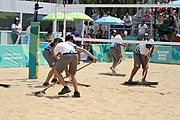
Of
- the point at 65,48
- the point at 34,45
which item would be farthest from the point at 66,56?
the point at 34,45

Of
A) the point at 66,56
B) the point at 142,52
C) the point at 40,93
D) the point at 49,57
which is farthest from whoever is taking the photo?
the point at 142,52

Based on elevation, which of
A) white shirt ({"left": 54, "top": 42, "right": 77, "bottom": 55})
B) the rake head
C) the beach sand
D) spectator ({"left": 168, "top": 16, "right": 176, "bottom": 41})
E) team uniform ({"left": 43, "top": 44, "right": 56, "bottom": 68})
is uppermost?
spectator ({"left": 168, "top": 16, "right": 176, "bottom": 41})

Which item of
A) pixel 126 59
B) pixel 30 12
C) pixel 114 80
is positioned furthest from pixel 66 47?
pixel 30 12

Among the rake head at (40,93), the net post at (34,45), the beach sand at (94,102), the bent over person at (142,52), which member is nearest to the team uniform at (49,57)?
the beach sand at (94,102)

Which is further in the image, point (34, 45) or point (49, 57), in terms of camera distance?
point (34, 45)

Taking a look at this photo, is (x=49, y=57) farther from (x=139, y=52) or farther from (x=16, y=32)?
(x=16, y=32)

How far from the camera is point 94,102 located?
29.1 ft

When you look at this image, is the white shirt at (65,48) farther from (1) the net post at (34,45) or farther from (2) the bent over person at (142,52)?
(1) the net post at (34,45)

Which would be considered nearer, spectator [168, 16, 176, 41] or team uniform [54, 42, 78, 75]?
team uniform [54, 42, 78, 75]

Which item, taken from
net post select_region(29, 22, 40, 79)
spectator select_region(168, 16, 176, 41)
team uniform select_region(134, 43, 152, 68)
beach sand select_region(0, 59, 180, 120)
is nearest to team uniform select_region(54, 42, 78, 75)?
beach sand select_region(0, 59, 180, 120)

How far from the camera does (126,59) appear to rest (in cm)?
2217

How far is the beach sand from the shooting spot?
24.6 feet

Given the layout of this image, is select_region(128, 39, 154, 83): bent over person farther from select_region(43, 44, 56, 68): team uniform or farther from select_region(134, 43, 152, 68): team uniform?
select_region(43, 44, 56, 68): team uniform

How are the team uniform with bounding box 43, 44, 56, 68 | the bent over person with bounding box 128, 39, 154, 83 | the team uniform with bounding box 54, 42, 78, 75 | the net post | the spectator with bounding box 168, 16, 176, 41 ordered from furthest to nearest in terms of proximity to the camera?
the spectator with bounding box 168, 16, 176, 41
the net post
the bent over person with bounding box 128, 39, 154, 83
the team uniform with bounding box 43, 44, 56, 68
the team uniform with bounding box 54, 42, 78, 75
